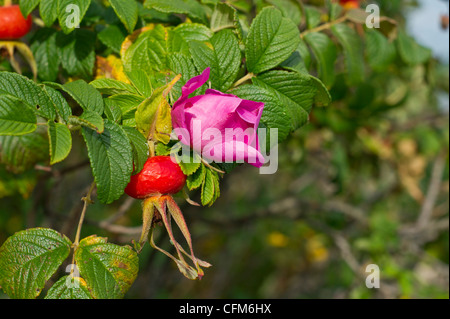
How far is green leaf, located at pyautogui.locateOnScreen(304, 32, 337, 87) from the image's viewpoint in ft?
3.57

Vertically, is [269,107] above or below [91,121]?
above

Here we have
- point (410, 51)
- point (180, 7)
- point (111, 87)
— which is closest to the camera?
point (111, 87)

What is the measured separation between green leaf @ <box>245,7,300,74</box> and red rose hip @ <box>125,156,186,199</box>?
264 mm

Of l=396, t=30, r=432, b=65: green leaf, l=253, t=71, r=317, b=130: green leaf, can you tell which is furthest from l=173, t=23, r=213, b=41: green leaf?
l=396, t=30, r=432, b=65: green leaf

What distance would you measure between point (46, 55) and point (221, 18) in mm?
383

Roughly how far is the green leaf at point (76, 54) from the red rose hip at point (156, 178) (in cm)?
32

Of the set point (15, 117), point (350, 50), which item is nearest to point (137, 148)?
point (15, 117)

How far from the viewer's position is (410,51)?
1.35 meters

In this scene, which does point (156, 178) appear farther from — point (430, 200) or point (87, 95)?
point (430, 200)

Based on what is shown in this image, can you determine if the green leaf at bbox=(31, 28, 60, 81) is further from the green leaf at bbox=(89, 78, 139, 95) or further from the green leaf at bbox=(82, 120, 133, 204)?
the green leaf at bbox=(82, 120, 133, 204)
